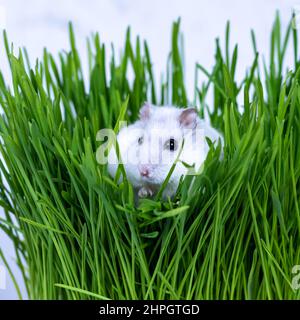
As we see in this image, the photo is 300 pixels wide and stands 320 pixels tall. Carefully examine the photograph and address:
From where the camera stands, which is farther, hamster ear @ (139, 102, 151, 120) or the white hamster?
hamster ear @ (139, 102, 151, 120)

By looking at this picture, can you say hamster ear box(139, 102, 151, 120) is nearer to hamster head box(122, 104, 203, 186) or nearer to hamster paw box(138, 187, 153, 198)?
hamster head box(122, 104, 203, 186)

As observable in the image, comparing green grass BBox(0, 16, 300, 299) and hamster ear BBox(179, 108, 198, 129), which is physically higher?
hamster ear BBox(179, 108, 198, 129)

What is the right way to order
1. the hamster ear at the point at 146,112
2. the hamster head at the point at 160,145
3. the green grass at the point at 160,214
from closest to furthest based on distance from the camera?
the green grass at the point at 160,214
the hamster head at the point at 160,145
the hamster ear at the point at 146,112

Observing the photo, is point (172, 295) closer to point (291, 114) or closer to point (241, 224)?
point (241, 224)

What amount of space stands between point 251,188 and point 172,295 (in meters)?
0.19

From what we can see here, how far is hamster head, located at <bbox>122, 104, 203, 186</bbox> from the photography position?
89 cm

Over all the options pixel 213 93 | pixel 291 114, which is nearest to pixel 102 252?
pixel 291 114

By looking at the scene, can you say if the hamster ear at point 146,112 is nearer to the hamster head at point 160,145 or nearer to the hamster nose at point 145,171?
the hamster head at point 160,145

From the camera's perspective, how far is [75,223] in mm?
875

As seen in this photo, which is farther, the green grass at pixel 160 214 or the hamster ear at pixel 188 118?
the hamster ear at pixel 188 118

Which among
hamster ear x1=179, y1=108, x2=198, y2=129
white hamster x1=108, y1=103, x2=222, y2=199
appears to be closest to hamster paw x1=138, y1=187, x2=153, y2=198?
white hamster x1=108, y1=103, x2=222, y2=199

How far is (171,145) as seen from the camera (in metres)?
0.94

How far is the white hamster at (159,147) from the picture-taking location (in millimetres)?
896

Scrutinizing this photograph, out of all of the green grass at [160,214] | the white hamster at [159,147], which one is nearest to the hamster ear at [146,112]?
the white hamster at [159,147]
